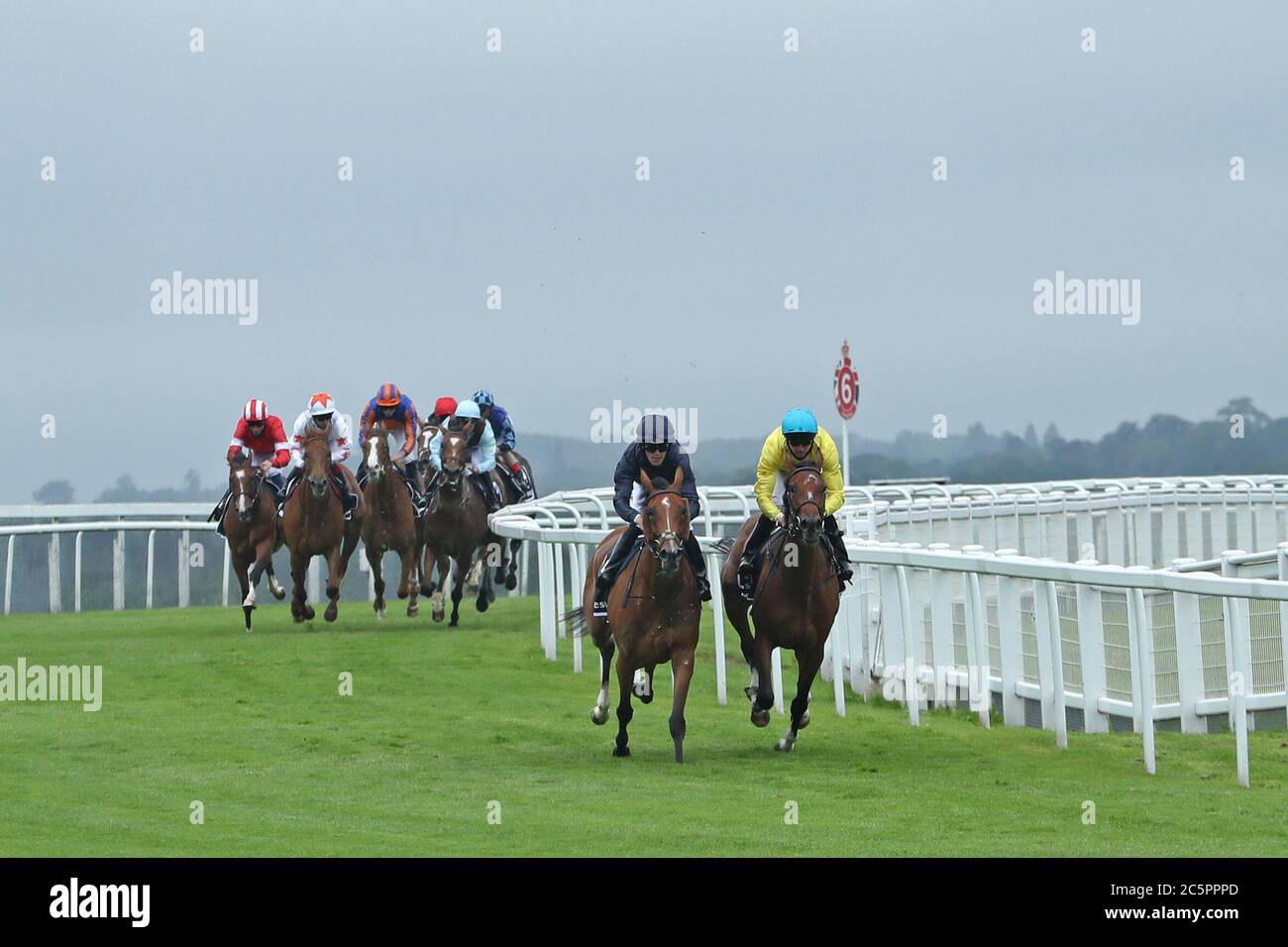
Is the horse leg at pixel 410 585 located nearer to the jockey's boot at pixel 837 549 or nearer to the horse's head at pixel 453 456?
the horse's head at pixel 453 456

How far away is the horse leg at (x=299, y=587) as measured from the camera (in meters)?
19.6

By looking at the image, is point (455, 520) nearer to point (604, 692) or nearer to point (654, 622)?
point (604, 692)

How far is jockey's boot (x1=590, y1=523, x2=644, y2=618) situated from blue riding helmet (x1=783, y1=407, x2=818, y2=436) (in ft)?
3.04

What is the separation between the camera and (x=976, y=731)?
512 inches

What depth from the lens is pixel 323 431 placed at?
19469 mm

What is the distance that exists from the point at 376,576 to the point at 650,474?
30.8 feet

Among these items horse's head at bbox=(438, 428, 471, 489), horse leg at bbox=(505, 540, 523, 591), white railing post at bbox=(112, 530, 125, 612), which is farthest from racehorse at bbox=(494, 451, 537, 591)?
white railing post at bbox=(112, 530, 125, 612)

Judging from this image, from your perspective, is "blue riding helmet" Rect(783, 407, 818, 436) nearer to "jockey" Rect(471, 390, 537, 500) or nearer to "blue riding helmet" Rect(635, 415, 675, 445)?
"blue riding helmet" Rect(635, 415, 675, 445)

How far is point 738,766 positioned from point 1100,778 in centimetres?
175

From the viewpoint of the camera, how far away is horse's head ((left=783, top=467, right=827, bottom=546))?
11.4 m

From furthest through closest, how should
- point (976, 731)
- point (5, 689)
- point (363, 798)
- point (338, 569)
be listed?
1. point (338, 569)
2. point (5, 689)
3. point (976, 731)
4. point (363, 798)

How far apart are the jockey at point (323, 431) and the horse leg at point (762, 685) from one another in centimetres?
784
